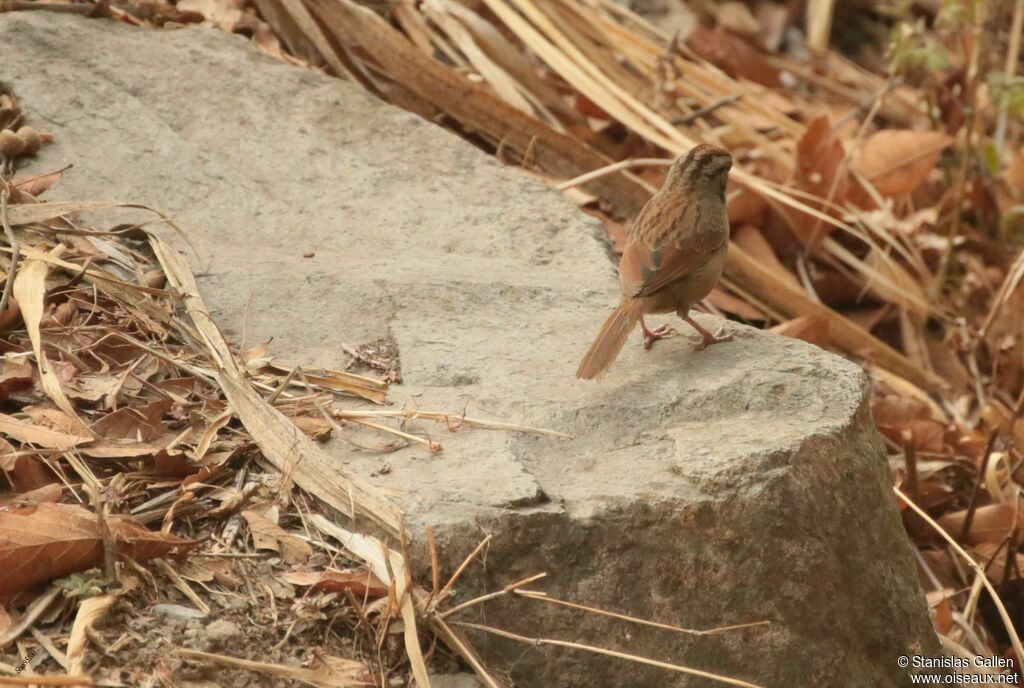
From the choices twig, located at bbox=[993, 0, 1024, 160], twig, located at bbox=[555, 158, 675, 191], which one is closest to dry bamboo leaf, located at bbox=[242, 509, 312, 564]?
twig, located at bbox=[555, 158, 675, 191]

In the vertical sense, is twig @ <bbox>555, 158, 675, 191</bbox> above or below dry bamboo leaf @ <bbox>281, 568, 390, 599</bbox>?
above

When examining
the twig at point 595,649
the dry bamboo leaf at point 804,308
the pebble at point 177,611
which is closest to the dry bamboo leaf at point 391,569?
the twig at point 595,649

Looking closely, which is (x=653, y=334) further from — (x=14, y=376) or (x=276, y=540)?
(x=14, y=376)

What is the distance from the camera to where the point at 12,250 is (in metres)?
3.89

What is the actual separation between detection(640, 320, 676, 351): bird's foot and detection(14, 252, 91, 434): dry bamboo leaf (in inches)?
76.7

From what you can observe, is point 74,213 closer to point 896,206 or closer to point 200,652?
point 200,652

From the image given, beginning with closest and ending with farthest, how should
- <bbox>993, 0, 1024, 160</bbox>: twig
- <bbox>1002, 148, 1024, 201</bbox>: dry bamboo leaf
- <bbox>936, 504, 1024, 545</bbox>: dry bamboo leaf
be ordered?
<bbox>936, 504, 1024, 545</bbox>: dry bamboo leaf
<bbox>1002, 148, 1024, 201</bbox>: dry bamboo leaf
<bbox>993, 0, 1024, 160</bbox>: twig

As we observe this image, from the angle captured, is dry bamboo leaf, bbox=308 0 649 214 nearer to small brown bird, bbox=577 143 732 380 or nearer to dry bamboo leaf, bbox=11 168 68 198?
small brown bird, bbox=577 143 732 380

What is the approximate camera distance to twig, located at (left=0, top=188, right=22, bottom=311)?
3738 mm

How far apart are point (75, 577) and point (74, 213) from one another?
1.85 m

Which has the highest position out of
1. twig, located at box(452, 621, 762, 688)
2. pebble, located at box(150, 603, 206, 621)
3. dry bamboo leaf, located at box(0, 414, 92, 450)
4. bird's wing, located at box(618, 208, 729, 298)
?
bird's wing, located at box(618, 208, 729, 298)

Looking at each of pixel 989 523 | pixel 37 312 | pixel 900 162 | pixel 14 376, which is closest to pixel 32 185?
pixel 37 312

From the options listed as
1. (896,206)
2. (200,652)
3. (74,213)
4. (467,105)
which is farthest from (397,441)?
(896,206)

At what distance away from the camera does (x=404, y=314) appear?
13.7ft
